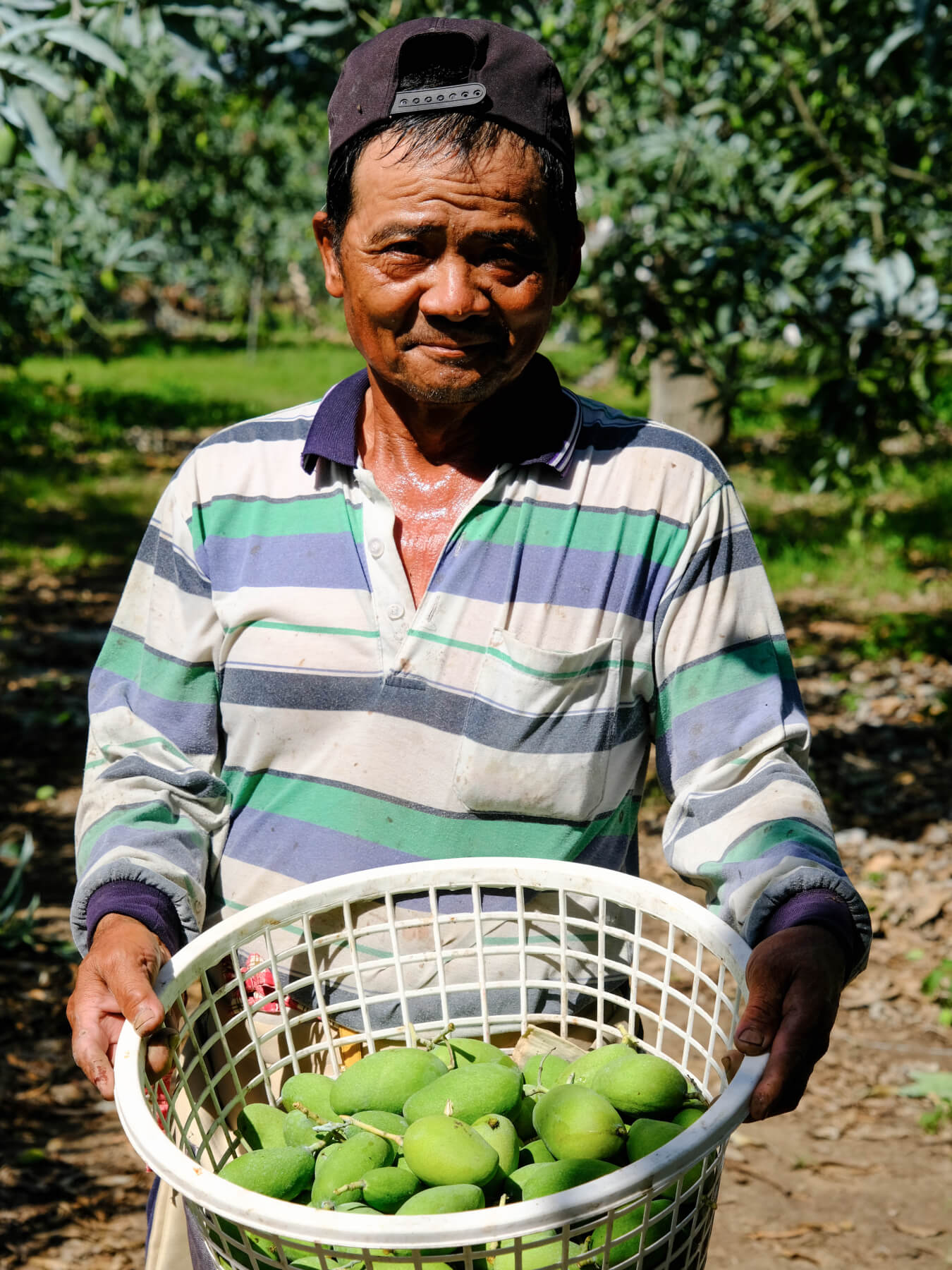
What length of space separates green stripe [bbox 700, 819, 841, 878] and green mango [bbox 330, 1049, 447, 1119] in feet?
1.18

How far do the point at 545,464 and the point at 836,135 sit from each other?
307cm

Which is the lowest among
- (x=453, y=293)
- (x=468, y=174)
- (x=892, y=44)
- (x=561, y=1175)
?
(x=561, y=1175)

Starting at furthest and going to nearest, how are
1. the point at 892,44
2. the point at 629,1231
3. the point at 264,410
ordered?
the point at 264,410 → the point at 892,44 → the point at 629,1231

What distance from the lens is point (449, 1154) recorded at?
40.9 inches

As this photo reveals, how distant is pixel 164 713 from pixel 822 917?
0.79m

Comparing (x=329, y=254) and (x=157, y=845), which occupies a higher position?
(x=329, y=254)

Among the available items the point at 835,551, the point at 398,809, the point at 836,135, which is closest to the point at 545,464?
the point at 398,809

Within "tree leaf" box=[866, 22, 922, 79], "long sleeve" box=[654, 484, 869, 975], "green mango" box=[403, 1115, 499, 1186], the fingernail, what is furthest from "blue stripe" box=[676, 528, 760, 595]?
"tree leaf" box=[866, 22, 922, 79]

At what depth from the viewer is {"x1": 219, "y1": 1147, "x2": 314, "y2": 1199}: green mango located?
42.6 inches

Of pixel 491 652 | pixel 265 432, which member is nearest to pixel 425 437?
pixel 265 432

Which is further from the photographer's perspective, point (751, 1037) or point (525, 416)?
point (525, 416)

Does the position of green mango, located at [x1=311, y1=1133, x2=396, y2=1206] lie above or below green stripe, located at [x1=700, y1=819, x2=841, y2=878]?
below

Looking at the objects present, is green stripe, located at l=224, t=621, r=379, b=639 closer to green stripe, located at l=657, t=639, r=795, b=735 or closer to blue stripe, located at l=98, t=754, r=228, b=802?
blue stripe, located at l=98, t=754, r=228, b=802

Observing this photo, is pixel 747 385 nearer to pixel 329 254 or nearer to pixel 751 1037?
pixel 329 254
